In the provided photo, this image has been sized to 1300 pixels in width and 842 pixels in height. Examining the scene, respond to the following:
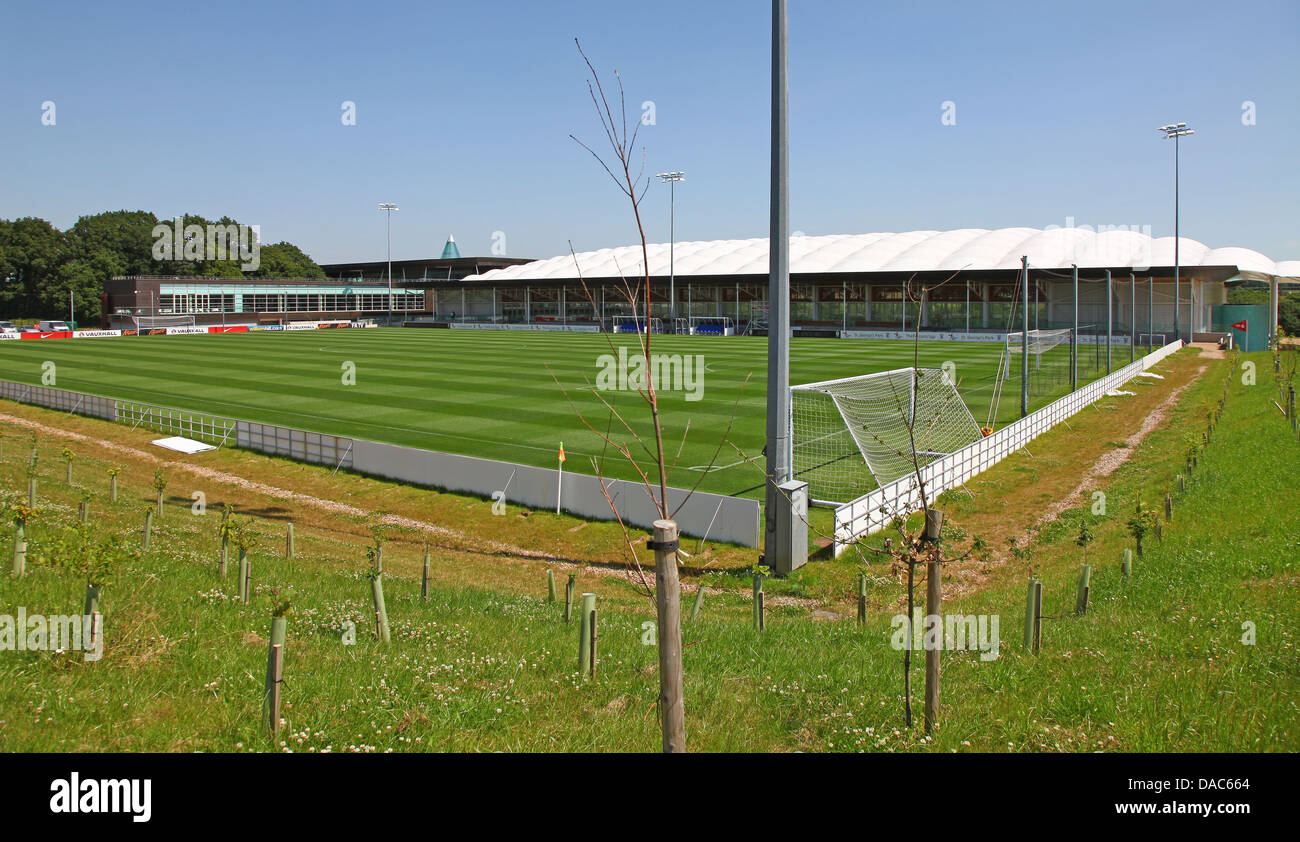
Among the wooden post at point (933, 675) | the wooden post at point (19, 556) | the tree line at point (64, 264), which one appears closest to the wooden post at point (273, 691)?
the wooden post at point (933, 675)

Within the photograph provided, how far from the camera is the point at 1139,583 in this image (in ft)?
36.5

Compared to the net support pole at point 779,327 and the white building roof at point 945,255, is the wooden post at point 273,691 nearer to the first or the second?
the net support pole at point 779,327

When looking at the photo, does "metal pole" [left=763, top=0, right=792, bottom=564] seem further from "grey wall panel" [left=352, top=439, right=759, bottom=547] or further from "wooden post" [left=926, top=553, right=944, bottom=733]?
"wooden post" [left=926, top=553, right=944, bottom=733]

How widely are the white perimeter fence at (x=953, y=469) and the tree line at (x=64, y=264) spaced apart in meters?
112

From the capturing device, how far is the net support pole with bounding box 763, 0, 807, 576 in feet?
47.0

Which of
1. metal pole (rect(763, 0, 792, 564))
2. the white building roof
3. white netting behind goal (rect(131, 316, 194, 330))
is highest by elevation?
the white building roof

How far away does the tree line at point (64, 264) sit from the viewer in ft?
363

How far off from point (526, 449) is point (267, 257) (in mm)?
136740

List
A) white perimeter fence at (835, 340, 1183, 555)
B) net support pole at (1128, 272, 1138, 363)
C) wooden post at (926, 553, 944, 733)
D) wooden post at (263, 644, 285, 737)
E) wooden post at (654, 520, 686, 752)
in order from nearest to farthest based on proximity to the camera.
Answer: wooden post at (654, 520, 686, 752) < wooden post at (263, 644, 285, 737) < wooden post at (926, 553, 944, 733) < white perimeter fence at (835, 340, 1183, 555) < net support pole at (1128, 272, 1138, 363)

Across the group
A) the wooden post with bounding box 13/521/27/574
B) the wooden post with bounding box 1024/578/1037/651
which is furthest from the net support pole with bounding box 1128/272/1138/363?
the wooden post with bounding box 13/521/27/574

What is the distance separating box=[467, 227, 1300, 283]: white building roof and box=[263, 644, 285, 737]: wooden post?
201 ft

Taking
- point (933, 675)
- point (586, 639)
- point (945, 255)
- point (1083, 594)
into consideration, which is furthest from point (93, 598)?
point (945, 255)
